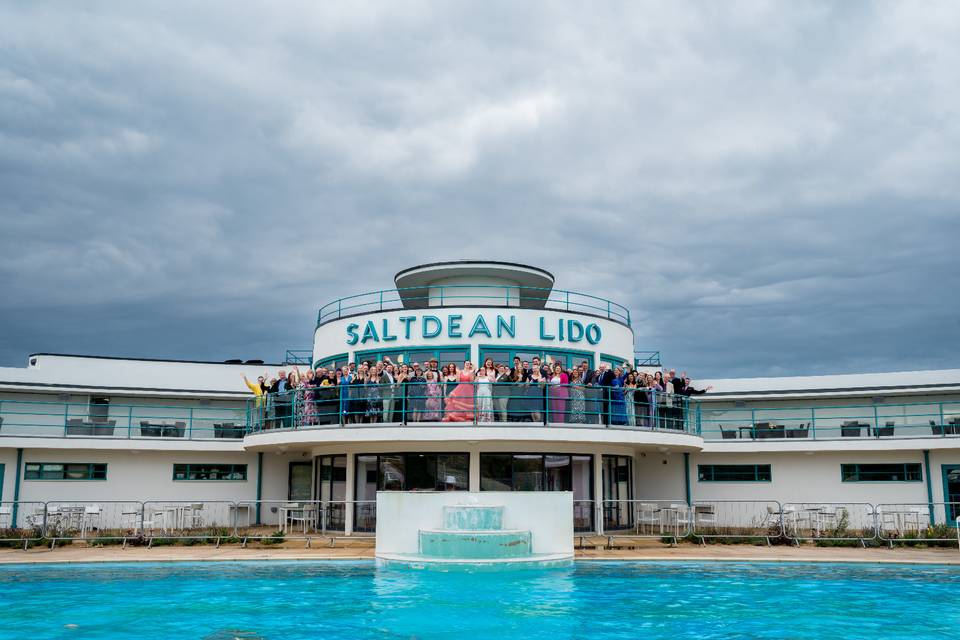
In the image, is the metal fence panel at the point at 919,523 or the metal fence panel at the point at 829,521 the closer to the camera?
the metal fence panel at the point at 919,523

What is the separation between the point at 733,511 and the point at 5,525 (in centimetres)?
2275

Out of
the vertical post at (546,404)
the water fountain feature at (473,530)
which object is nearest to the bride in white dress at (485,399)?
the vertical post at (546,404)

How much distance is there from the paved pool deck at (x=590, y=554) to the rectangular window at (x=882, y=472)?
16.6 ft

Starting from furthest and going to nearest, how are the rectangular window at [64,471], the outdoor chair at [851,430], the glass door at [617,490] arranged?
the outdoor chair at [851,430]
the rectangular window at [64,471]
the glass door at [617,490]

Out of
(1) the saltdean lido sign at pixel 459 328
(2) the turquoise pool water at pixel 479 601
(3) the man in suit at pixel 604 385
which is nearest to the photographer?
(2) the turquoise pool water at pixel 479 601

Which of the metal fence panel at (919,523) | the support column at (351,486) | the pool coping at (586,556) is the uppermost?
the support column at (351,486)

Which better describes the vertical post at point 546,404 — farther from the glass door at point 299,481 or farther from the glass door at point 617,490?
the glass door at point 299,481

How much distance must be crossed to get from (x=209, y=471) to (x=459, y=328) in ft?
35.3

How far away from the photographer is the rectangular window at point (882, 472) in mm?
26609

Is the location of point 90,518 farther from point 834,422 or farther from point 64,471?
point 834,422

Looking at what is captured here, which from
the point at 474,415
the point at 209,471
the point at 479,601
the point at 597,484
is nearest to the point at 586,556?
the point at 474,415

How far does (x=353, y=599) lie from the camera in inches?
607

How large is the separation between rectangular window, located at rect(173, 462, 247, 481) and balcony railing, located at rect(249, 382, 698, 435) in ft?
21.5

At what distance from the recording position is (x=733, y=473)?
28781 mm
